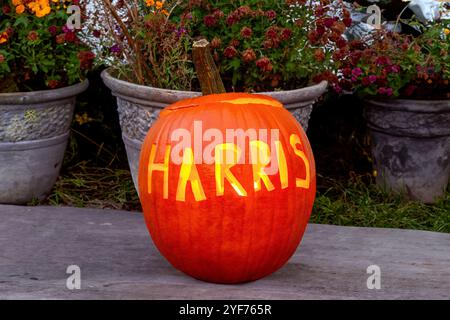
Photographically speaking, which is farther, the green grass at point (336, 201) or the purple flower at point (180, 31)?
the green grass at point (336, 201)

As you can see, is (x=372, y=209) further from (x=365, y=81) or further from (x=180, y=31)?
(x=180, y=31)

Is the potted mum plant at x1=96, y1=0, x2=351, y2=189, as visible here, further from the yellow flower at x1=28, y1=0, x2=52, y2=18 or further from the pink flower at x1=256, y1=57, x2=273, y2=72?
the yellow flower at x1=28, y1=0, x2=52, y2=18

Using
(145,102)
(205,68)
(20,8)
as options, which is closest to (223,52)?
(145,102)

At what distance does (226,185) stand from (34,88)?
4.95 feet

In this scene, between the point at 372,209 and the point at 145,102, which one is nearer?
the point at 145,102

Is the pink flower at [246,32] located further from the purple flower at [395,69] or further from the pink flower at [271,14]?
the purple flower at [395,69]

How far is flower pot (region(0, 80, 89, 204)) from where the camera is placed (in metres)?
2.93

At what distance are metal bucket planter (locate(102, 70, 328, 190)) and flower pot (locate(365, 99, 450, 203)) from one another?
22.9 inches

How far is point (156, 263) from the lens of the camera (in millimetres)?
2324

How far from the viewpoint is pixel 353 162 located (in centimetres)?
366

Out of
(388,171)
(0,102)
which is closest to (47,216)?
(0,102)

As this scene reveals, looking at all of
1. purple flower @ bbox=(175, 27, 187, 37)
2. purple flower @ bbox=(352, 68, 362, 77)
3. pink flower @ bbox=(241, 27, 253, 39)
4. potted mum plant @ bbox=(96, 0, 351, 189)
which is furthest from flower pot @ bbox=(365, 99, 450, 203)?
purple flower @ bbox=(175, 27, 187, 37)

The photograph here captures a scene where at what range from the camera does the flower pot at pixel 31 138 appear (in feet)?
9.62

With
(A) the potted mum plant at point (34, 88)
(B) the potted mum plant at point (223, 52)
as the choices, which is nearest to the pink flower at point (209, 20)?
(B) the potted mum plant at point (223, 52)
